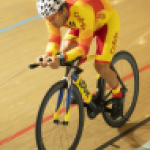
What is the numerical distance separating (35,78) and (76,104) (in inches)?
57.0

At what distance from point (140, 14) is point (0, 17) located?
105 inches

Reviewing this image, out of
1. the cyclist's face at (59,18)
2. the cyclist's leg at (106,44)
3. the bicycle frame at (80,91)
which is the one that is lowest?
the bicycle frame at (80,91)

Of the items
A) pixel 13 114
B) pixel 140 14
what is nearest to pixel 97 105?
pixel 13 114

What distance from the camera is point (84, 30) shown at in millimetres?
2812

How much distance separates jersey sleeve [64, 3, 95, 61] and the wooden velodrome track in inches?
46.6

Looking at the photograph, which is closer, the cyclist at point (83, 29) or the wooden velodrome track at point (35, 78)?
the cyclist at point (83, 29)

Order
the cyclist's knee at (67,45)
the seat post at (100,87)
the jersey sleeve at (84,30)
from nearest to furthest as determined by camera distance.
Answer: the jersey sleeve at (84,30) < the cyclist's knee at (67,45) < the seat post at (100,87)

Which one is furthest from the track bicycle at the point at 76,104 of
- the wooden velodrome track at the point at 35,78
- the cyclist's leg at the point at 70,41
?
the cyclist's leg at the point at 70,41

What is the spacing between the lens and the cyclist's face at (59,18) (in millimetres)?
2721

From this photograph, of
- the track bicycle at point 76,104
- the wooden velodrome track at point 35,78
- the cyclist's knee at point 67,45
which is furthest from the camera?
the wooden velodrome track at point 35,78

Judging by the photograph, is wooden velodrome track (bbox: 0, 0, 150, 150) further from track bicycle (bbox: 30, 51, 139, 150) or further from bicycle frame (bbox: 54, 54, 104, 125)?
bicycle frame (bbox: 54, 54, 104, 125)

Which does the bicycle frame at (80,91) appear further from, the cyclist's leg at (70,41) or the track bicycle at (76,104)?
the cyclist's leg at (70,41)

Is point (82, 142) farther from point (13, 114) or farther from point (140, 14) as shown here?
point (140, 14)

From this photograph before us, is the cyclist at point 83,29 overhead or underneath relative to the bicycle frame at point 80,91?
overhead
